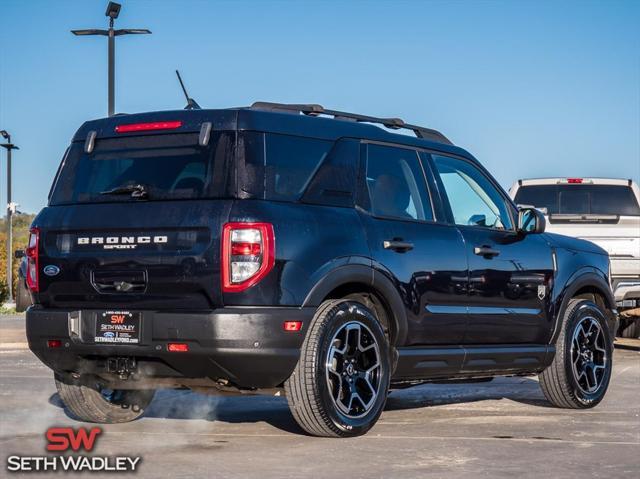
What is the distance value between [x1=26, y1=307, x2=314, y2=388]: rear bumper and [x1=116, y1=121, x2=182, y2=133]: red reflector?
3.87ft

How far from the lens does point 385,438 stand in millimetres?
7867

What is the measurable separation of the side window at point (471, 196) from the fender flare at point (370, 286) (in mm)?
1078

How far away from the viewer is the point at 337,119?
27.6 feet

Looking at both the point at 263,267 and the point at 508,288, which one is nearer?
the point at 263,267

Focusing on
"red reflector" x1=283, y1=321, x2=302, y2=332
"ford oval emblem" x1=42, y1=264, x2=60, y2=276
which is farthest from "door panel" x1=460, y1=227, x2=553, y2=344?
"ford oval emblem" x1=42, y1=264, x2=60, y2=276

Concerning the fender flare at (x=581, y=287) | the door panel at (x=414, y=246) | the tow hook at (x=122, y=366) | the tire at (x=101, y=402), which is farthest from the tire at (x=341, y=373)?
the fender flare at (x=581, y=287)

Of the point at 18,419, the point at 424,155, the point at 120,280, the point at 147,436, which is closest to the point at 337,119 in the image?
the point at 424,155

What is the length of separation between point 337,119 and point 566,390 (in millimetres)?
2933

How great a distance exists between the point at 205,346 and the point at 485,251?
2.57 m

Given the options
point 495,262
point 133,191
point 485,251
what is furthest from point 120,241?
point 495,262

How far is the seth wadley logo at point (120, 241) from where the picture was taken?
24.5ft

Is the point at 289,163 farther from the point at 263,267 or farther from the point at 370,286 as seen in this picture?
the point at 370,286

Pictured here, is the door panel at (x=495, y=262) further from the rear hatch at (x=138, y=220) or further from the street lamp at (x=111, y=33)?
the street lamp at (x=111, y=33)

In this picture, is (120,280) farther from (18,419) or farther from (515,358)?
(515,358)
